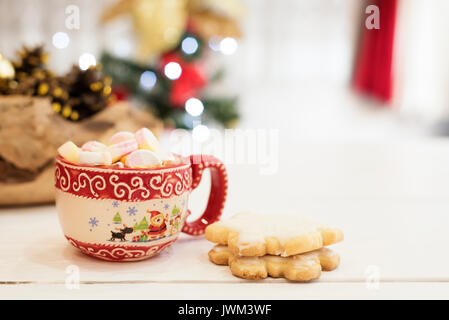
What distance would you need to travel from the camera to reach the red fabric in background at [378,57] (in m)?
2.93

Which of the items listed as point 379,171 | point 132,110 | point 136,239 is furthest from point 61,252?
point 379,171

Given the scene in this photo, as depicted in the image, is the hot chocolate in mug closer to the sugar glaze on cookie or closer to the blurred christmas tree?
the sugar glaze on cookie

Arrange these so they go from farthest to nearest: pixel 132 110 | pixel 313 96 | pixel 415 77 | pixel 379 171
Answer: pixel 313 96, pixel 415 77, pixel 379 171, pixel 132 110

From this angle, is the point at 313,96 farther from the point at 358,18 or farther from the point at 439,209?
the point at 439,209

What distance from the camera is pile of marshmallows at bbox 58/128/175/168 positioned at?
562mm

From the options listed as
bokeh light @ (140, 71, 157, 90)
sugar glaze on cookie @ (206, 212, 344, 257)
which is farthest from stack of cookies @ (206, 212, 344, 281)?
bokeh light @ (140, 71, 157, 90)

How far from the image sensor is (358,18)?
313cm

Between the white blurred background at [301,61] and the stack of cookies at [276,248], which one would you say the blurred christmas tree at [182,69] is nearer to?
the white blurred background at [301,61]

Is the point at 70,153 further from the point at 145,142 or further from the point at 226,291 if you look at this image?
the point at 226,291

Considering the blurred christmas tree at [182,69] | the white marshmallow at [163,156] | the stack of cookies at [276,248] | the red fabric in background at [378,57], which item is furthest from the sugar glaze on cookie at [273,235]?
the red fabric in background at [378,57]

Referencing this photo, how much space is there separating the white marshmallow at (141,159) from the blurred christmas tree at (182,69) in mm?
1786

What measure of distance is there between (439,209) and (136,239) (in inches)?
A: 23.2

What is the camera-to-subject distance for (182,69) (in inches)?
93.9
